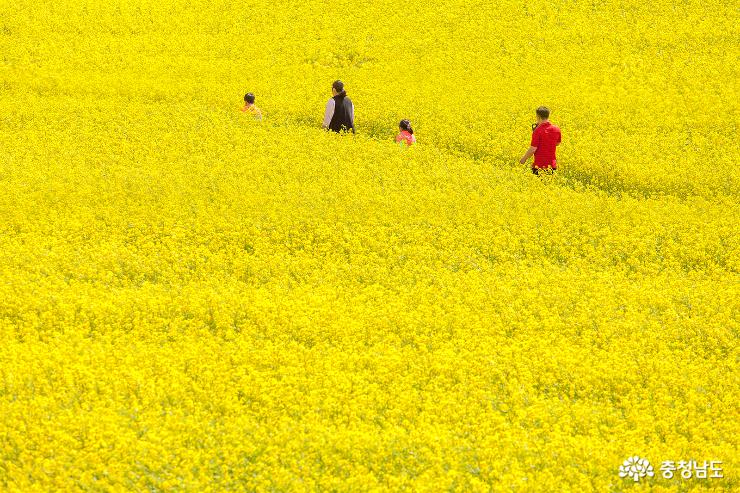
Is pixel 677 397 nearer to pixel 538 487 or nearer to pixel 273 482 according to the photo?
pixel 538 487

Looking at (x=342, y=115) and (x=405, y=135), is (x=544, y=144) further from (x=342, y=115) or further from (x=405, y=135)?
(x=342, y=115)

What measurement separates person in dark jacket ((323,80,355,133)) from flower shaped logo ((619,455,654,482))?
34.2 ft

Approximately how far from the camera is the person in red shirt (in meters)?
15.4

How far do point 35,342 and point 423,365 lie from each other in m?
4.83

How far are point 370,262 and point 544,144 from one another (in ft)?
15.9

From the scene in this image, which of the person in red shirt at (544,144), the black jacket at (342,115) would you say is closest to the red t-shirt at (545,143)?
the person in red shirt at (544,144)

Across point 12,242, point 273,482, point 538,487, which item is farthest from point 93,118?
point 538,487

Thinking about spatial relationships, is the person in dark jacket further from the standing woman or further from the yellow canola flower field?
the standing woman

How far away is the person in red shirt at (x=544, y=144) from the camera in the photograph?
15.4 meters

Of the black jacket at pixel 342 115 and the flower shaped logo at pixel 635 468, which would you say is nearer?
the flower shaped logo at pixel 635 468

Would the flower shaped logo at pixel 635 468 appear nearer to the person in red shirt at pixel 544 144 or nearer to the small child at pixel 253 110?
the person in red shirt at pixel 544 144

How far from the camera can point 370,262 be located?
12969mm

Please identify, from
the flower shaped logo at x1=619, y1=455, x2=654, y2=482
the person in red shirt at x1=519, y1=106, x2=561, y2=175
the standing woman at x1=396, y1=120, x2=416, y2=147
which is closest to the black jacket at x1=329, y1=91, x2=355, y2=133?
the standing woman at x1=396, y1=120, x2=416, y2=147

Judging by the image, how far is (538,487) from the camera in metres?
7.85
